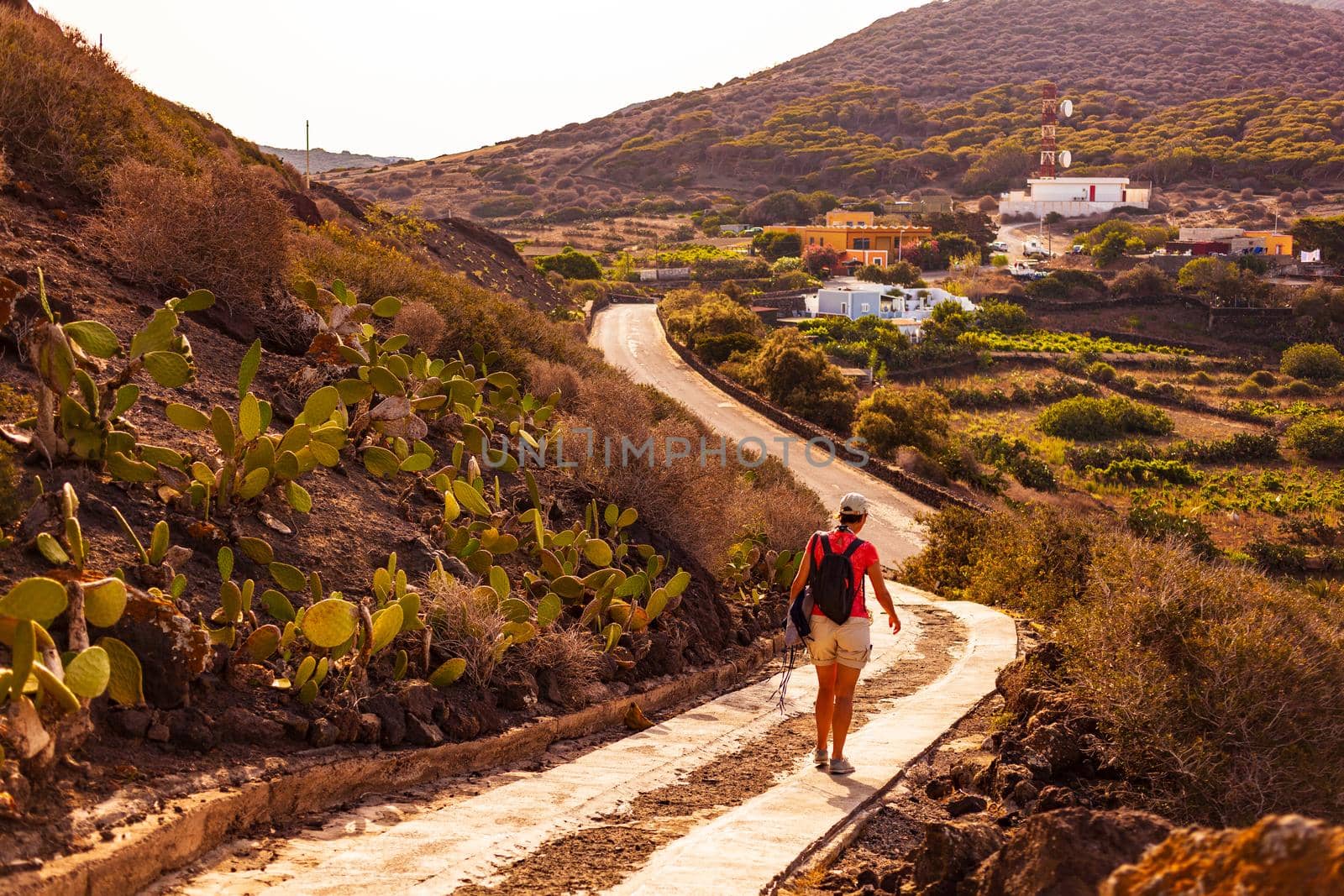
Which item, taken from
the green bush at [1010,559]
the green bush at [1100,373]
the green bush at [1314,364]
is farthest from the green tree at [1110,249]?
the green bush at [1010,559]

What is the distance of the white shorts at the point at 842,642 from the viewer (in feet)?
19.0

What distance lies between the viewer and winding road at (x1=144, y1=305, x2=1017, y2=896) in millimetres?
4141

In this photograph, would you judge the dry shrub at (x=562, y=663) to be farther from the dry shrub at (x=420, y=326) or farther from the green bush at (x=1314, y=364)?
the green bush at (x=1314, y=364)

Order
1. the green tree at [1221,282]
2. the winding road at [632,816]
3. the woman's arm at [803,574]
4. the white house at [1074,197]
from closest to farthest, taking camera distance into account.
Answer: the winding road at [632,816], the woman's arm at [803,574], the green tree at [1221,282], the white house at [1074,197]

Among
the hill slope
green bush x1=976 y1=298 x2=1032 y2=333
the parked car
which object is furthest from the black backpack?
the hill slope

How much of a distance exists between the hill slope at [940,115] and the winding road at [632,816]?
97.2m

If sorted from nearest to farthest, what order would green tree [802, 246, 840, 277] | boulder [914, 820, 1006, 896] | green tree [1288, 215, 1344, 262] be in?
boulder [914, 820, 1006, 896] < green tree [802, 246, 840, 277] < green tree [1288, 215, 1344, 262]

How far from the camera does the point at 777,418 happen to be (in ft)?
108

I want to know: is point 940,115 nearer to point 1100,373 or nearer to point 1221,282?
point 1221,282

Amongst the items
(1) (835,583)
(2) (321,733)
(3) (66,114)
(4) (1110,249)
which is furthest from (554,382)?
(4) (1110,249)

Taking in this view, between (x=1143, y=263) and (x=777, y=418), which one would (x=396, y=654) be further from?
(x=1143, y=263)

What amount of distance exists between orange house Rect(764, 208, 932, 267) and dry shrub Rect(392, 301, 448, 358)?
67582 mm

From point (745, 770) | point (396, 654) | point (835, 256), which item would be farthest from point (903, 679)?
point (835, 256)

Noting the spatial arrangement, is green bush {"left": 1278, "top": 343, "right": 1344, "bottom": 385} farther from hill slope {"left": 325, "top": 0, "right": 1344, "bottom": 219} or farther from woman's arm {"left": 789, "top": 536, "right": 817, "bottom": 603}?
hill slope {"left": 325, "top": 0, "right": 1344, "bottom": 219}
